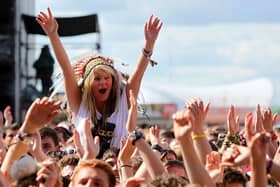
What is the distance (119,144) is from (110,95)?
1.26 feet

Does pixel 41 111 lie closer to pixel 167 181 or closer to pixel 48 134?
pixel 167 181

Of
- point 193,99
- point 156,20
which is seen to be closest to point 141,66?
point 156,20

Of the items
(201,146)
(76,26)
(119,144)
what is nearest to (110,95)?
(119,144)

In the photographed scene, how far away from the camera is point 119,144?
829cm

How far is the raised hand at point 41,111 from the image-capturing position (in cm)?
568

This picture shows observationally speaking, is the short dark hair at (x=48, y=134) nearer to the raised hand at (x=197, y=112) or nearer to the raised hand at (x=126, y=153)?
the raised hand at (x=126, y=153)

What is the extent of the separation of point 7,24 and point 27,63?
1.22m

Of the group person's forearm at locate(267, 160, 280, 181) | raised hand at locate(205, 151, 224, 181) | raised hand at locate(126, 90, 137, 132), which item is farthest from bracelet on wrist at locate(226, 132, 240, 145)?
person's forearm at locate(267, 160, 280, 181)

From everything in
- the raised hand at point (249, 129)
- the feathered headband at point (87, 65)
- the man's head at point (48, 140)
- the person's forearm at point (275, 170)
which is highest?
the feathered headband at point (87, 65)

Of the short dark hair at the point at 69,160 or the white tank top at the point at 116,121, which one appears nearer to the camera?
the short dark hair at the point at 69,160

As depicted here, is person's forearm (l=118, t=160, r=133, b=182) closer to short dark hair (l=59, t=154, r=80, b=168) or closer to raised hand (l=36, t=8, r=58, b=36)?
short dark hair (l=59, t=154, r=80, b=168)

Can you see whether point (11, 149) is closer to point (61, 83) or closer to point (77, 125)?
point (77, 125)

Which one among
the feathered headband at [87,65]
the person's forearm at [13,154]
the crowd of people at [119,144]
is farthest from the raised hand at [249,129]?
the feathered headband at [87,65]

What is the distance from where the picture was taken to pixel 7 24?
63.7 ft
